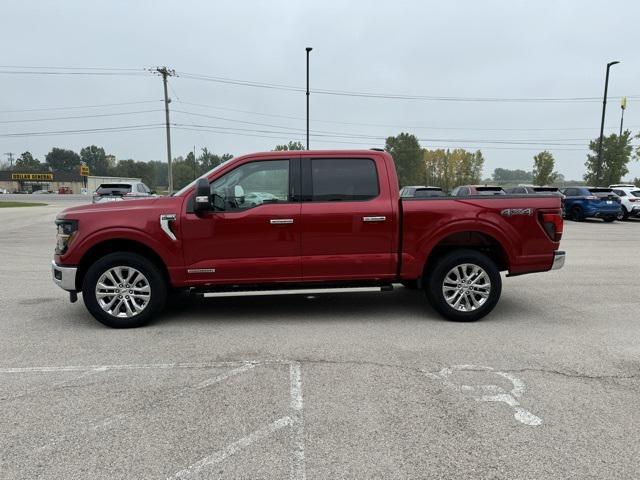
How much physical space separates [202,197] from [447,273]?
2.91m

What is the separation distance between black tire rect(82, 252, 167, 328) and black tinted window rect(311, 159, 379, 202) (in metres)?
2.01

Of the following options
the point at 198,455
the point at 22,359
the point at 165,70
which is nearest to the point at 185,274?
the point at 22,359

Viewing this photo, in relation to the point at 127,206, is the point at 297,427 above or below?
below

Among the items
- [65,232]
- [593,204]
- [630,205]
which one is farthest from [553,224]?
[630,205]

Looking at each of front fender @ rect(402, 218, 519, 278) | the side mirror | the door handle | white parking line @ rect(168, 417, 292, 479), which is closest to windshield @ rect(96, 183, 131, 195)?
the side mirror

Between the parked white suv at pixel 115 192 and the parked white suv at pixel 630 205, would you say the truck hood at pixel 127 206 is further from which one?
the parked white suv at pixel 630 205

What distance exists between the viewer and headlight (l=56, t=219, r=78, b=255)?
5.27m

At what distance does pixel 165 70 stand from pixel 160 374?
140 ft

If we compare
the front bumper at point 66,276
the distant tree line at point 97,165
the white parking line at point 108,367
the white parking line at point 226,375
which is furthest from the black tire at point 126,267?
the distant tree line at point 97,165

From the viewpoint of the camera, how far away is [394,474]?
105 inches

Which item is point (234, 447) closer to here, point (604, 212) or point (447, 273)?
point (447, 273)

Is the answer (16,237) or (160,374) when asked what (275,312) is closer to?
(160,374)

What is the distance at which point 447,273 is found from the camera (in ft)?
18.3

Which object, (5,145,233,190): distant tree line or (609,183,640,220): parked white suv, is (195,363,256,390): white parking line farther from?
(5,145,233,190): distant tree line
